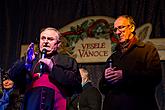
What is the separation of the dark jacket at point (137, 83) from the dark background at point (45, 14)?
2.15 m

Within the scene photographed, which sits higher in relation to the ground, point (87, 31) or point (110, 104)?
point (87, 31)

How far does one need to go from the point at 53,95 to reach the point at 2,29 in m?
3.18

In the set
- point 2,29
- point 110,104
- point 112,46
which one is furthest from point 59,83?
point 2,29

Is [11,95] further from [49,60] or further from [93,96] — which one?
[49,60]

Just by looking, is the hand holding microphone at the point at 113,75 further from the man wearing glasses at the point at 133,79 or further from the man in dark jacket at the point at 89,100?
the man in dark jacket at the point at 89,100

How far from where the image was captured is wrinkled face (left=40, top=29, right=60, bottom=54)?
2488 mm

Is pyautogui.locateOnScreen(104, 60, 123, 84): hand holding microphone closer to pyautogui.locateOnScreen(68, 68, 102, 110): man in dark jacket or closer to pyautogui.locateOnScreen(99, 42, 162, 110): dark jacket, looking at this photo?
pyautogui.locateOnScreen(99, 42, 162, 110): dark jacket

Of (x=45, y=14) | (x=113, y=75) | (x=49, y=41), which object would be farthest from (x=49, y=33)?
(x=45, y=14)

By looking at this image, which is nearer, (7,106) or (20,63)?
(20,63)

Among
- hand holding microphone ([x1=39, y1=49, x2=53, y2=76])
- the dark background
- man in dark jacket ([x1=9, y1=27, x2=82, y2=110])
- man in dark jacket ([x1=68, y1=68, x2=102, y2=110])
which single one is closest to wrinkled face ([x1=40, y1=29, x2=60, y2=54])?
man in dark jacket ([x1=9, y1=27, x2=82, y2=110])

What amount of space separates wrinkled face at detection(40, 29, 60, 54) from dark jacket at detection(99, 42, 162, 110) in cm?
48

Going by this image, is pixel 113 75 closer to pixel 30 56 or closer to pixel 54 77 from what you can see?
pixel 54 77

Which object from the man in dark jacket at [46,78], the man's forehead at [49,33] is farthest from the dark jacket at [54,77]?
the man's forehead at [49,33]

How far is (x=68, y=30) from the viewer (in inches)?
199
